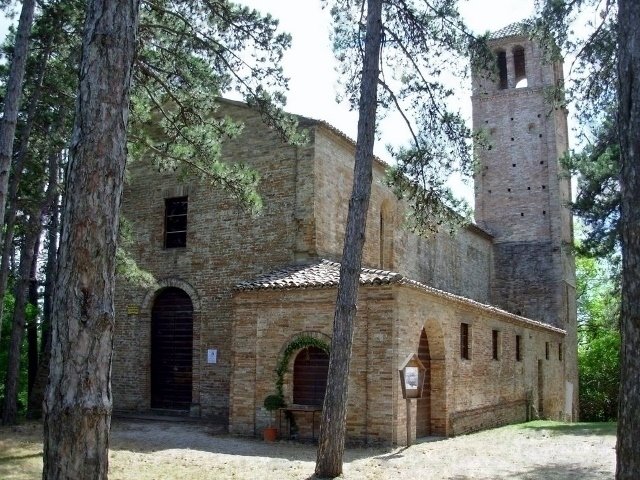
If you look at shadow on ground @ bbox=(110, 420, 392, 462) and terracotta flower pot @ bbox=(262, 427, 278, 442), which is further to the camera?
terracotta flower pot @ bbox=(262, 427, 278, 442)

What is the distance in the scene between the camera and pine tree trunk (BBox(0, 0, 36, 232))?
10.3 metres

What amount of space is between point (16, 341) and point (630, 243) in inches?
571

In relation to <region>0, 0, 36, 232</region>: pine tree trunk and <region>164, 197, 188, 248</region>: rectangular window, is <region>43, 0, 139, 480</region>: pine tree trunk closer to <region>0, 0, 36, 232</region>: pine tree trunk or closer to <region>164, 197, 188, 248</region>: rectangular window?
<region>0, 0, 36, 232</region>: pine tree trunk

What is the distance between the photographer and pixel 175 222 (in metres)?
18.4

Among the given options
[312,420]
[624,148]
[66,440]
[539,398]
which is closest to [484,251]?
[539,398]

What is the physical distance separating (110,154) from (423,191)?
25.2 ft

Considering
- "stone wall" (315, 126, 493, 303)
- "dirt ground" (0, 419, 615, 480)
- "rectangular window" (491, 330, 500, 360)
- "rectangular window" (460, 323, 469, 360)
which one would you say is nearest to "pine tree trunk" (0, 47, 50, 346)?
"dirt ground" (0, 419, 615, 480)

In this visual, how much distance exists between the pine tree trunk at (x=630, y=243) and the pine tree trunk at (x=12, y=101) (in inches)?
335

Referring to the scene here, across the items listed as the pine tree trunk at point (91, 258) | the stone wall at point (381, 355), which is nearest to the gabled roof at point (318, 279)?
the stone wall at point (381, 355)

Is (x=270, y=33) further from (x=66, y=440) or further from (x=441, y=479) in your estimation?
(x=66, y=440)

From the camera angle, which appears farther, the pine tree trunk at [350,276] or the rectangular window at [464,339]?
the rectangular window at [464,339]

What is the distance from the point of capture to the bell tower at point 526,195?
28.2 metres

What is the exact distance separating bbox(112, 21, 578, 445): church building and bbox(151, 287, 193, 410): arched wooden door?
0.04 metres

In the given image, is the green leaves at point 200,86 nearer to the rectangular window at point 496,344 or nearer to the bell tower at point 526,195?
the rectangular window at point 496,344
